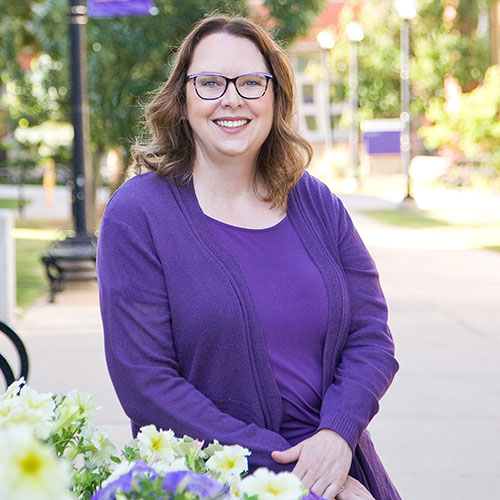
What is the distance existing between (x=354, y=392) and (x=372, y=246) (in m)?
12.6

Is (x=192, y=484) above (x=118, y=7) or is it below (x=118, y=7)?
below

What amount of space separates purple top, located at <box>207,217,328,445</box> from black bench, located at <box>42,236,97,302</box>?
8.01 metres

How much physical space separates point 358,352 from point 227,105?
706 mm

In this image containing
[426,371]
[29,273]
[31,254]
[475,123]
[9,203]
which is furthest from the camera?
[9,203]

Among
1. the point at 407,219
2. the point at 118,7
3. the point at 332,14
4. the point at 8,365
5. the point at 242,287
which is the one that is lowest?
the point at 407,219

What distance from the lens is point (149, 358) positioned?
7.77 feet

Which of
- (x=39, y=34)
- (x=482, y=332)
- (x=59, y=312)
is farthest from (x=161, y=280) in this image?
(x=39, y=34)

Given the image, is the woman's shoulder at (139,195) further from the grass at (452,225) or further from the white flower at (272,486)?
the grass at (452,225)

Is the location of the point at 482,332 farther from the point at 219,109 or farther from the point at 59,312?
the point at 219,109

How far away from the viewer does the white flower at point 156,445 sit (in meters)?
1.81

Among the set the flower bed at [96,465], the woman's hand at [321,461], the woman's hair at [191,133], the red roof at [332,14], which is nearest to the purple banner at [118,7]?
the woman's hair at [191,133]

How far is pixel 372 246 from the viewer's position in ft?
49.0

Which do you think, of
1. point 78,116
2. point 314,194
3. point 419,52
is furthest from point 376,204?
point 314,194

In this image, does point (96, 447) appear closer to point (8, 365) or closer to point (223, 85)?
point (223, 85)
